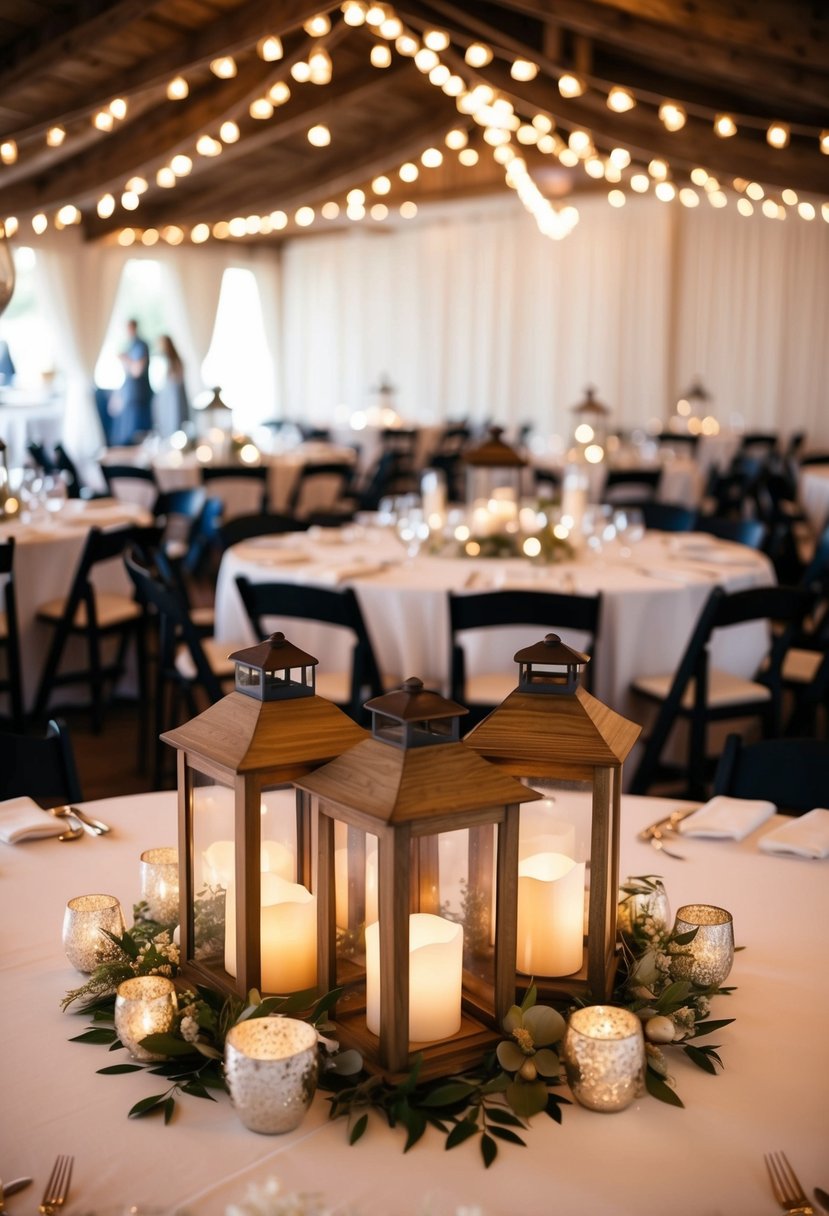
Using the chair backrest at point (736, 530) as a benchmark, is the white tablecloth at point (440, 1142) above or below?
below

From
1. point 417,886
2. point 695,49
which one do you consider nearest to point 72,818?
point 417,886

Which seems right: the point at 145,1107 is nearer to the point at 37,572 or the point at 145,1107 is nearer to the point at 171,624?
the point at 171,624

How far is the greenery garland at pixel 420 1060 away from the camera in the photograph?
1.15 m

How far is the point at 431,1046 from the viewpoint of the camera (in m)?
1.20

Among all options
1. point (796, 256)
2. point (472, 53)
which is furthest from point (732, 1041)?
point (796, 256)

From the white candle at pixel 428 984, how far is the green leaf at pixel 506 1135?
0.11 metres

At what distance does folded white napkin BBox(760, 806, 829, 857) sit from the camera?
1.88m

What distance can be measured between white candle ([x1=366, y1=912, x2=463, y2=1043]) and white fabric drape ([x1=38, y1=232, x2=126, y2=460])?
13.8m

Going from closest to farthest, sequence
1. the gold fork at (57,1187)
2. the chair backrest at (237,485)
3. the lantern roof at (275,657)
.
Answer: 1. the gold fork at (57,1187)
2. the lantern roof at (275,657)
3. the chair backrest at (237,485)

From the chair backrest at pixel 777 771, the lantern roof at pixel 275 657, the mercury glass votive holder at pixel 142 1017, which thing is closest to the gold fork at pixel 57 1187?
the mercury glass votive holder at pixel 142 1017

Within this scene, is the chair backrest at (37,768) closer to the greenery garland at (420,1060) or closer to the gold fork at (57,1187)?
the greenery garland at (420,1060)

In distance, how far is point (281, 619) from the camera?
448 cm

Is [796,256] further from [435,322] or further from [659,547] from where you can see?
[659,547]

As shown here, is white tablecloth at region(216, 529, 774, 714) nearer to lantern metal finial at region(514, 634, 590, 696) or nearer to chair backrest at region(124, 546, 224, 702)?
chair backrest at region(124, 546, 224, 702)
